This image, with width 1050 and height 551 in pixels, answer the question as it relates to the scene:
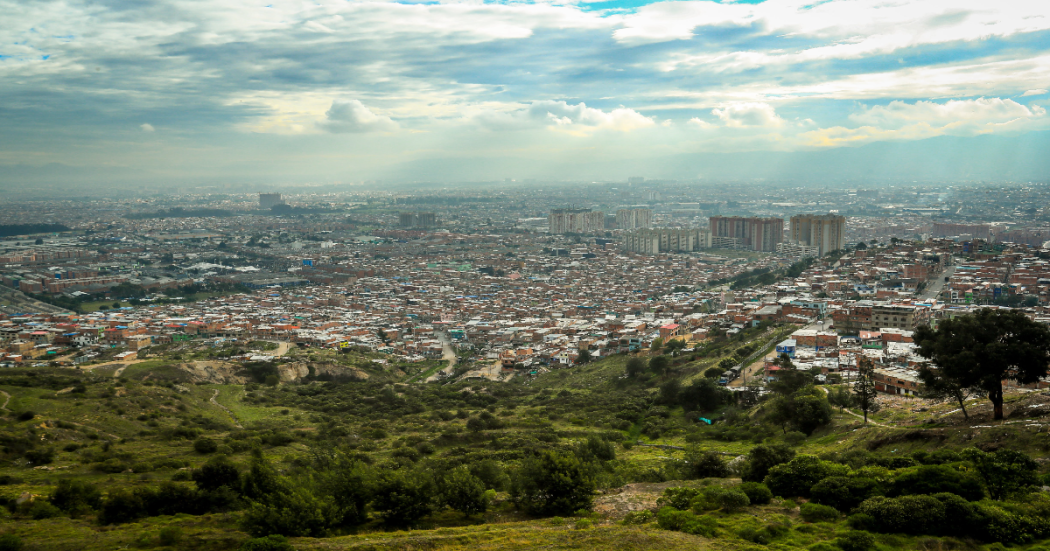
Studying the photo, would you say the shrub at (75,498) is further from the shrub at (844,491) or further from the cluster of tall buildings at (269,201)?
the cluster of tall buildings at (269,201)

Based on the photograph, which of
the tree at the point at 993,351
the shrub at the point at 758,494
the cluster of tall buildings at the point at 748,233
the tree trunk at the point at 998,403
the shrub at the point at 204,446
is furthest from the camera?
the cluster of tall buildings at the point at 748,233

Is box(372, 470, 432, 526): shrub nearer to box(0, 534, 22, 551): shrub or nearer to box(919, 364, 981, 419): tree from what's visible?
box(0, 534, 22, 551): shrub

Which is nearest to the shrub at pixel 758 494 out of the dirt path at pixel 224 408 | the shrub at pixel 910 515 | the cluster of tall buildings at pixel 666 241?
the shrub at pixel 910 515

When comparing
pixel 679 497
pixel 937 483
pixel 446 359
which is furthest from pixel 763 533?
pixel 446 359

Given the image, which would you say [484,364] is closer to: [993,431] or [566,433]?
[566,433]

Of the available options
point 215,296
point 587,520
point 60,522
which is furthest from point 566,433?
point 215,296

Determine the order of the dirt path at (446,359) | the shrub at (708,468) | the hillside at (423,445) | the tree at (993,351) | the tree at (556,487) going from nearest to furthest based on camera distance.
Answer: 1. the hillside at (423,445)
2. the tree at (556,487)
3. the tree at (993,351)
4. the shrub at (708,468)
5. the dirt path at (446,359)

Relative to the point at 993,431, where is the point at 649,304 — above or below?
below
